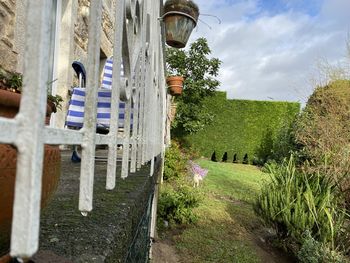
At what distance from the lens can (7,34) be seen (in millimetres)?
2402

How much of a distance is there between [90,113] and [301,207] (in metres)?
4.05

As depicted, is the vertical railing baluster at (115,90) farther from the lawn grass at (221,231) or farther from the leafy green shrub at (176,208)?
the leafy green shrub at (176,208)

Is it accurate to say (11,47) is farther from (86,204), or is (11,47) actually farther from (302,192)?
(302,192)

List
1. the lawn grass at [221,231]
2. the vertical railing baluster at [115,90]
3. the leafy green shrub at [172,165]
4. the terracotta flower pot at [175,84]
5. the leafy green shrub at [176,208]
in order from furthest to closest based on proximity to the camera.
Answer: the leafy green shrub at [172,165], the terracotta flower pot at [175,84], the leafy green shrub at [176,208], the lawn grass at [221,231], the vertical railing baluster at [115,90]

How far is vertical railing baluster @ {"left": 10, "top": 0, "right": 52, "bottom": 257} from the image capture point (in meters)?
0.39

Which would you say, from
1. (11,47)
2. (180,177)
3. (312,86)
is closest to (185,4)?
(11,47)

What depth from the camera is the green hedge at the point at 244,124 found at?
49.5 feet

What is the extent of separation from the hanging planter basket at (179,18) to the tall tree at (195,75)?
988 centimetres

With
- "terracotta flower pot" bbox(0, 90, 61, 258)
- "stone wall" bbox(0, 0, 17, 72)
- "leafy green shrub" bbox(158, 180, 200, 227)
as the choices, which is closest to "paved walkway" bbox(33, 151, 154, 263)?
"terracotta flower pot" bbox(0, 90, 61, 258)

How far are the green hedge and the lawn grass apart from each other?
789 centimetres

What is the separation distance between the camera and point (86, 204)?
0.67 metres

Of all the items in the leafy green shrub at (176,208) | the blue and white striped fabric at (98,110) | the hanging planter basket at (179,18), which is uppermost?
the hanging planter basket at (179,18)

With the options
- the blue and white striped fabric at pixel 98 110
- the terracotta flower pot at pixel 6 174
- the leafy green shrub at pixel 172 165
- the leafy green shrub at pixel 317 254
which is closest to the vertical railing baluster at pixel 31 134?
the terracotta flower pot at pixel 6 174

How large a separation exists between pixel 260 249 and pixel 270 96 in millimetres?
11561
